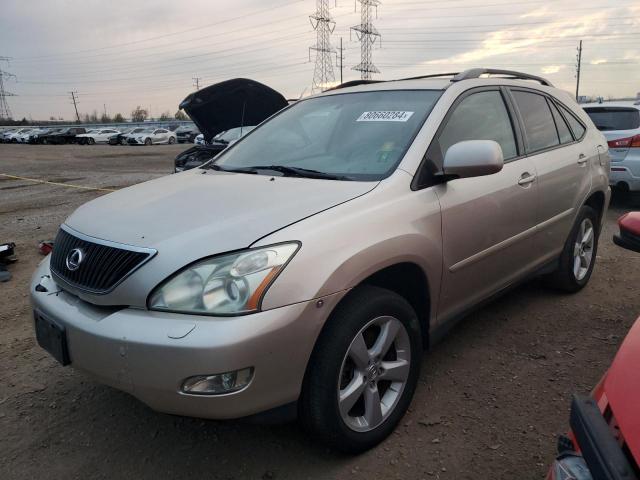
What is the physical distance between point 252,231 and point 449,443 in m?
1.39

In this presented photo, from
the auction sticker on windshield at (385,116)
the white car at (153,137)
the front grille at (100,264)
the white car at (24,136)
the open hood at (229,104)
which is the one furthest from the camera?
the white car at (24,136)

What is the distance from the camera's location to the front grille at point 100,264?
205 cm

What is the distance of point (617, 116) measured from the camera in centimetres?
771

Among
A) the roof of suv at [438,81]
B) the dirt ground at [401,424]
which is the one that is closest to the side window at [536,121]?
the roof of suv at [438,81]

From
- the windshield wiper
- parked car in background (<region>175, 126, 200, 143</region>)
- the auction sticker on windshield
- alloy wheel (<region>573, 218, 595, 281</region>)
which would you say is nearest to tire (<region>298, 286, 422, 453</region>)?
the windshield wiper

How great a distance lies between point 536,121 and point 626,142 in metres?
4.70

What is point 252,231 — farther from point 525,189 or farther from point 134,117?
point 134,117

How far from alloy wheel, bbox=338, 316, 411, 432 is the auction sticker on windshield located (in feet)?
3.83

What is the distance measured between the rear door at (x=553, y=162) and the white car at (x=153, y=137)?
3637cm

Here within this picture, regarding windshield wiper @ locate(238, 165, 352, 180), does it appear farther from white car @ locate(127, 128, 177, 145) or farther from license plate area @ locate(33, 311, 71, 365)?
white car @ locate(127, 128, 177, 145)

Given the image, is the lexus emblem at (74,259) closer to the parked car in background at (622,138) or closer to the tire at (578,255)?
the tire at (578,255)

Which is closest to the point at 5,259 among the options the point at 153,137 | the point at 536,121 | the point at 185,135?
the point at 536,121

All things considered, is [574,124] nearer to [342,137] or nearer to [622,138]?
[342,137]

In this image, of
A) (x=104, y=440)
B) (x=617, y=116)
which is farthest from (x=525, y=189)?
(x=617, y=116)
